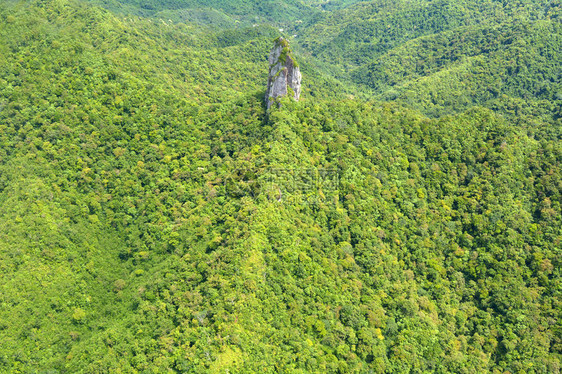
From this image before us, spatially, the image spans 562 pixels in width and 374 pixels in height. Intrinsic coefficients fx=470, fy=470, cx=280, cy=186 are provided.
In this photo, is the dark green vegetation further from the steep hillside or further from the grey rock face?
the steep hillside

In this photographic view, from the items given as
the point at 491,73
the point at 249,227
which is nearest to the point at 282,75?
the point at 249,227

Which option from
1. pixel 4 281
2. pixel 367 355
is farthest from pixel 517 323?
pixel 4 281

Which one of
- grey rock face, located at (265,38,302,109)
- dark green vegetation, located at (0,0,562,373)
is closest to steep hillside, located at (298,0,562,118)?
dark green vegetation, located at (0,0,562,373)

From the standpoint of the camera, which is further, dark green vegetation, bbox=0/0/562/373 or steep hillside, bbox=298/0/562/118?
steep hillside, bbox=298/0/562/118

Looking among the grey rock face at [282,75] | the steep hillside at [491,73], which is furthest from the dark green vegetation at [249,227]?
the steep hillside at [491,73]

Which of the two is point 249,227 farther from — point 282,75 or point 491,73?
point 491,73

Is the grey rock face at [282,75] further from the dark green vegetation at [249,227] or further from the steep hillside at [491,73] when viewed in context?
the steep hillside at [491,73]
